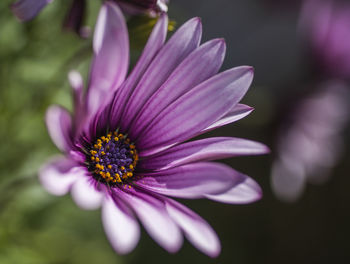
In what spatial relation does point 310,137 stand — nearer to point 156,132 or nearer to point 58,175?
point 156,132

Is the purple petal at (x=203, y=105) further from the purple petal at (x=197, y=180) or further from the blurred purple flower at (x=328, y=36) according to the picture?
the blurred purple flower at (x=328, y=36)

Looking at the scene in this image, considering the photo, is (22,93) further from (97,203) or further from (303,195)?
(303,195)

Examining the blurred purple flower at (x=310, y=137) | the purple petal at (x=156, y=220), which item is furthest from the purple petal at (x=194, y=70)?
the blurred purple flower at (x=310, y=137)

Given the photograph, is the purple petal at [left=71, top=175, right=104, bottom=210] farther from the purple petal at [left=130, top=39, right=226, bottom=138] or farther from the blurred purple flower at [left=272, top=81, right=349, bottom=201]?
the blurred purple flower at [left=272, top=81, right=349, bottom=201]

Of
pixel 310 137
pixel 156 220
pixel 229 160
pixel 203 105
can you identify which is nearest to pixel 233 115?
pixel 203 105

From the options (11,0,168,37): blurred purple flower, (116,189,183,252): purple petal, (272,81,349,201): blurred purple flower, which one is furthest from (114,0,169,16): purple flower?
(272,81,349,201): blurred purple flower
